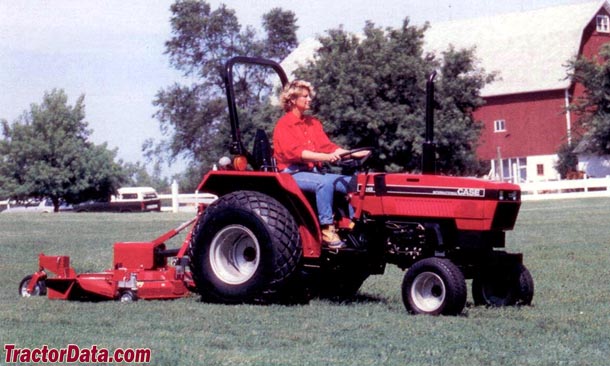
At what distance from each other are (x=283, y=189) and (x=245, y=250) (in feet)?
2.49

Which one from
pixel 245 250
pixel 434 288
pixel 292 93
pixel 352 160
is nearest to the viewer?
pixel 434 288

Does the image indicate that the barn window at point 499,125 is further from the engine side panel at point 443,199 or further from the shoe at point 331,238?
the engine side panel at point 443,199

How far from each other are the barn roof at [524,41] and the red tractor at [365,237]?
5791 cm

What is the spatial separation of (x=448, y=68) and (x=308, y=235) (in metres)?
49.2

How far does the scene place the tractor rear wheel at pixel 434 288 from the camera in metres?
9.38

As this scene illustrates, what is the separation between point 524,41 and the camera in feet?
236

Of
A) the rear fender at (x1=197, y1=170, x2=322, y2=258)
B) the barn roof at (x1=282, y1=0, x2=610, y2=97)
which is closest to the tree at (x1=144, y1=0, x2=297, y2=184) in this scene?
the barn roof at (x1=282, y1=0, x2=610, y2=97)

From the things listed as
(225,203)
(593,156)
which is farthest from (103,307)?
(593,156)

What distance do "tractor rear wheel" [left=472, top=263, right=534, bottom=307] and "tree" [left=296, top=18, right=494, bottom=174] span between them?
43244mm

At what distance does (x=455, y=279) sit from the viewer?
30.7 ft

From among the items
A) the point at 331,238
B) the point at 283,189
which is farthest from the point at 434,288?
the point at 283,189

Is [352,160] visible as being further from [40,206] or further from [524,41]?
[524,41]

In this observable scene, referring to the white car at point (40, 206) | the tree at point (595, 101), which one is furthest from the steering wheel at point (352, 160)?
the white car at point (40, 206)

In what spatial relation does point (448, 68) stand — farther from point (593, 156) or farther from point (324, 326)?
point (324, 326)
